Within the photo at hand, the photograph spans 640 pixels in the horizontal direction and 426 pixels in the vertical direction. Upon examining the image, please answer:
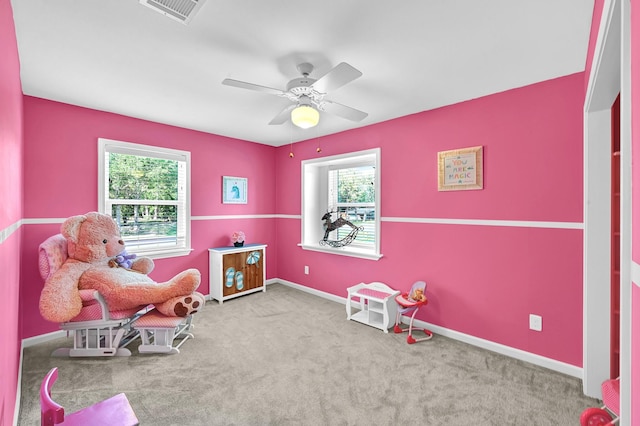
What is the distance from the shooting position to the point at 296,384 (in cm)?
215

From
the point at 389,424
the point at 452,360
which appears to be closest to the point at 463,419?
the point at 389,424

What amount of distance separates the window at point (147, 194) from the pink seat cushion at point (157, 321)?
42.9 inches

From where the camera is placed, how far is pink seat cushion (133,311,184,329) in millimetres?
2549

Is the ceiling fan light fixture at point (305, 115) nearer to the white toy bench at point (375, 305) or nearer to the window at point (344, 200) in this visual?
the window at point (344, 200)

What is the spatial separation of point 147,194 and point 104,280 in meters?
1.34

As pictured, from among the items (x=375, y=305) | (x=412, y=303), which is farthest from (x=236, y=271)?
(x=412, y=303)

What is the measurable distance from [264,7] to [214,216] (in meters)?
3.09

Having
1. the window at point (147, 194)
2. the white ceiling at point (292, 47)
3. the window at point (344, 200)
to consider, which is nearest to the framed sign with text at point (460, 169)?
the white ceiling at point (292, 47)

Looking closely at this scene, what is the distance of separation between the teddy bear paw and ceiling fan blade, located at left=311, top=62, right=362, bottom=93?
2.09 meters

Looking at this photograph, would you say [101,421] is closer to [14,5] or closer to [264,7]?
[264,7]

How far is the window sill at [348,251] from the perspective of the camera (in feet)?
11.8

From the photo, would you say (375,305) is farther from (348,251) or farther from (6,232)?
(6,232)
